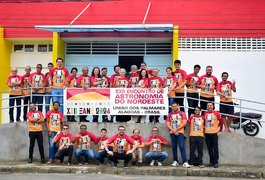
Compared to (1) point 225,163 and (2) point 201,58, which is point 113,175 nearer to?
(1) point 225,163

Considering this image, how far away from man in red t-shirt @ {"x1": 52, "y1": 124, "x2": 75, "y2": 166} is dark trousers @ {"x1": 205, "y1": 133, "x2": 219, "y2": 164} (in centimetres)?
398

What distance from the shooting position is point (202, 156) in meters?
12.8

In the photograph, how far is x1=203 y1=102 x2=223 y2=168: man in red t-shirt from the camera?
496 inches

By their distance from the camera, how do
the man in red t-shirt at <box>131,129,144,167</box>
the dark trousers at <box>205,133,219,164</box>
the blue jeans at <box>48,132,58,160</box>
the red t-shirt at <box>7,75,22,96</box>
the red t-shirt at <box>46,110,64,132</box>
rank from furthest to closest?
the red t-shirt at <box>7,75,22,96</box>
the red t-shirt at <box>46,110,64,132</box>
the blue jeans at <box>48,132,58,160</box>
the man in red t-shirt at <box>131,129,144,167</box>
the dark trousers at <box>205,133,219,164</box>

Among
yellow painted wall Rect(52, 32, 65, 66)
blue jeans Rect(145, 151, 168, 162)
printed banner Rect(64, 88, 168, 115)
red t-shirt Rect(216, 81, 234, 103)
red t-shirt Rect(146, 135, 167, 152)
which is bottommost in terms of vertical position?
blue jeans Rect(145, 151, 168, 162)

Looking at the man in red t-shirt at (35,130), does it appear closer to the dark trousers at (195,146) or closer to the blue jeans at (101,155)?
the blue jeans at (101,155)

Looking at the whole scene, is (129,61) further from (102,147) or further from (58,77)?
(102,147)

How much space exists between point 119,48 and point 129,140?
6.77 meters

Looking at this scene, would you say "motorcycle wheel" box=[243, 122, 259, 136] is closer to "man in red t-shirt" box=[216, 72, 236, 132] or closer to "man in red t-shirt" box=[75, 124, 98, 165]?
"man in red t-shirt" box=[216, 72, 236, 132]

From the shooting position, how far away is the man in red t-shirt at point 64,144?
12.8 meters

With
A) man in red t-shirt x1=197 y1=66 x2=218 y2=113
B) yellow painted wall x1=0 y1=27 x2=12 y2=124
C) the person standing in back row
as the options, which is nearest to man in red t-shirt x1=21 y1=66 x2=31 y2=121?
the person standing in back row

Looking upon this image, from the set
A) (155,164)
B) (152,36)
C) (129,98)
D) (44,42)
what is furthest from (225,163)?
(44,42)

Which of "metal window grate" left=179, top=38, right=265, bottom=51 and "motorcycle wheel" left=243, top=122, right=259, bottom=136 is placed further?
"metal window grate" left=179, top=38, right=265, bottom=51

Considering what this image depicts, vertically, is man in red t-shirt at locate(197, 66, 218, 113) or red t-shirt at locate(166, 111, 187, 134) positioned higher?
man in red t-shirt at locate(197, 66, 218, 113)
